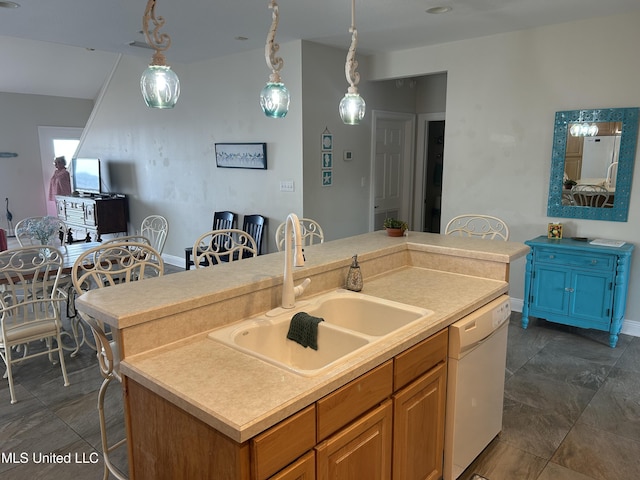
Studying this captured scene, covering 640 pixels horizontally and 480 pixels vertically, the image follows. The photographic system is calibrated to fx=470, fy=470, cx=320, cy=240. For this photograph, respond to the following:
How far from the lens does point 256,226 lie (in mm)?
5398

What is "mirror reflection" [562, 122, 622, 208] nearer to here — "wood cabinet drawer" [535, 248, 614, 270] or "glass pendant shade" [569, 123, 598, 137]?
"glass pendant shade" [569, 123, 598, 137]

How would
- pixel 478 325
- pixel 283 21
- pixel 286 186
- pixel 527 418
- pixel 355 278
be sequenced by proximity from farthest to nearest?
pixel 286 186
pixel 283 21
pixel 527 418
pixel 355 278
pixel 478 325

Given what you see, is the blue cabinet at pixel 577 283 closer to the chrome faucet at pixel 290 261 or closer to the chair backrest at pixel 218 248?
the chair backrest at pixel 218 248

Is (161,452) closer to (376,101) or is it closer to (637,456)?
(637,456)

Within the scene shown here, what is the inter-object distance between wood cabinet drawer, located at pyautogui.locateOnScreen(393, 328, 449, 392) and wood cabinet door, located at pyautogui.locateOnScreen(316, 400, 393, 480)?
0.12 meters

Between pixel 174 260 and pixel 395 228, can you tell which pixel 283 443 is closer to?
pixel 395 228

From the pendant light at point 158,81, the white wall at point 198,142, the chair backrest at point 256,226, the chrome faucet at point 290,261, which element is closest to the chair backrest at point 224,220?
the white wall at point 198,142

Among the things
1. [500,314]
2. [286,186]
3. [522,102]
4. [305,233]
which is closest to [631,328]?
[522,102]

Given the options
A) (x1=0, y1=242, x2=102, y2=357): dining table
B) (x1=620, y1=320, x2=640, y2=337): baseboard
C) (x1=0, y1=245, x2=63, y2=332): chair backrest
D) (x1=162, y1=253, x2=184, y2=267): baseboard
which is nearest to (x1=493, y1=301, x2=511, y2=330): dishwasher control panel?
(x1=620, y1=320, x2=640, y2=337): baseboard

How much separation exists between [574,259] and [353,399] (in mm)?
3132

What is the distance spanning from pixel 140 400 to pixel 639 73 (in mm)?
4332

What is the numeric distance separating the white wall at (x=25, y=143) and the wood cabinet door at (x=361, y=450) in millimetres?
8930

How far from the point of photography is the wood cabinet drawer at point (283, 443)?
1239mm

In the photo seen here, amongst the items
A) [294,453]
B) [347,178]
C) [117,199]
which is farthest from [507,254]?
[117,199]
